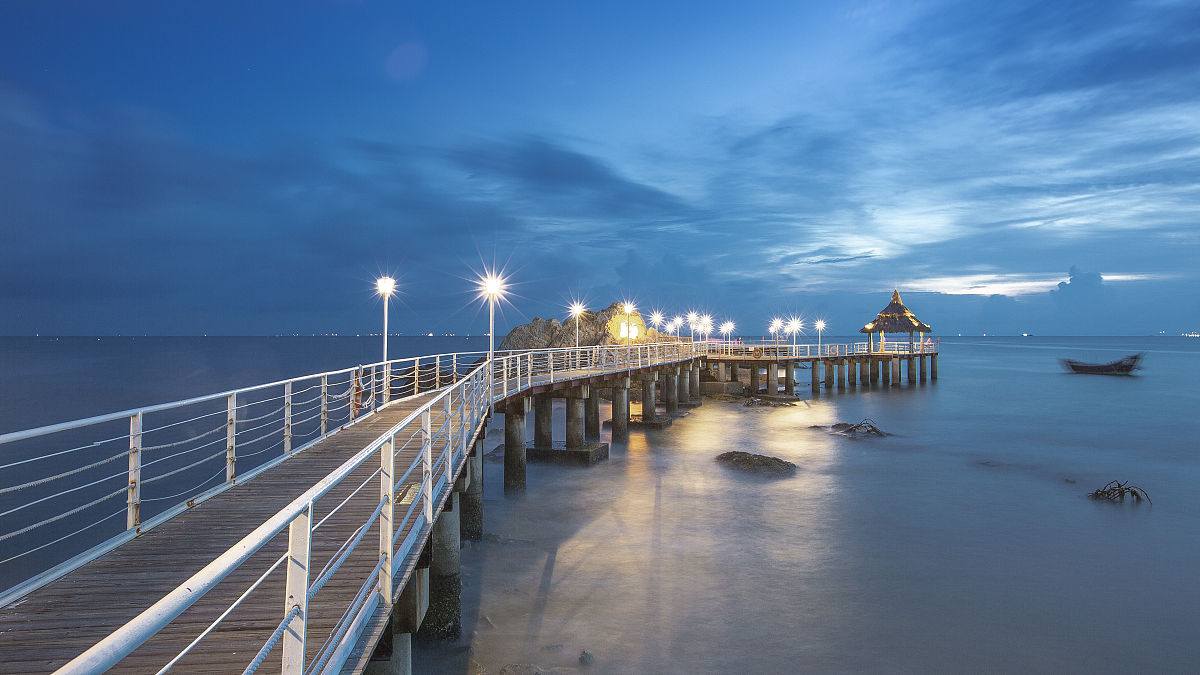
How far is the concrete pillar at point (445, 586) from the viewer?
9078 mm

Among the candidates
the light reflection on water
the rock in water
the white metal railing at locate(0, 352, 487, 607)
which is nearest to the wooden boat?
the light reflection on water

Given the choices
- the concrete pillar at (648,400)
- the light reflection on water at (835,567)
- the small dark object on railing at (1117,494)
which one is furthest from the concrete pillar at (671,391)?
the small dark object on railing at (1117,494)

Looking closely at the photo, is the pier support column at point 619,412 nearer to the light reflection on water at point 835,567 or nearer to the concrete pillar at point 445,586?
the light reflection on water at point 835,567

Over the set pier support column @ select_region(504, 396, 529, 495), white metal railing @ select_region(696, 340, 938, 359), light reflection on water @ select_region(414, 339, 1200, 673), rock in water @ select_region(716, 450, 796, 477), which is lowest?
light reflection on water @ select_region(414, 339, 1200, 673)

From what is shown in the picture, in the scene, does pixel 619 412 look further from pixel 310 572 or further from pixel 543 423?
pixel 310 572

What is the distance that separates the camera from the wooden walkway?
12.8 ft

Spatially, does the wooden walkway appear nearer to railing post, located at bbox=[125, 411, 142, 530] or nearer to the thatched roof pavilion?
railing post, located at bbox=[125, 411, 142, 530]

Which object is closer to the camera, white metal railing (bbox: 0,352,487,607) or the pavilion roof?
white metal railing (bbox: 0,352,487,607)

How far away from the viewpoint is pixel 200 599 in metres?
4.75

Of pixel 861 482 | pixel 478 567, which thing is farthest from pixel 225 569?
pixel 861 482


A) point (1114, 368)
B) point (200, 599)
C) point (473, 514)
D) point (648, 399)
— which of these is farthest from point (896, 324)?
point (200, 599)

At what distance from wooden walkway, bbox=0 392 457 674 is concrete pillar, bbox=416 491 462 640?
192 centimetres

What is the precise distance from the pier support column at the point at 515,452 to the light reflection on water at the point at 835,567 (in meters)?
0.42

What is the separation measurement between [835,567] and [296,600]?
1185 centimetres
